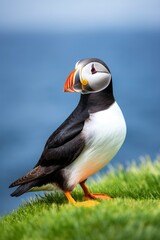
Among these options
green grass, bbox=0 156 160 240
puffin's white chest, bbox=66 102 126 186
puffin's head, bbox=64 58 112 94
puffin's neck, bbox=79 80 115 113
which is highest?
puffin's head, bbox=64 58 112 94

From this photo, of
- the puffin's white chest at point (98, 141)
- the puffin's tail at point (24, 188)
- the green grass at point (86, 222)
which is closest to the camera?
the green grass at point (86, 222)

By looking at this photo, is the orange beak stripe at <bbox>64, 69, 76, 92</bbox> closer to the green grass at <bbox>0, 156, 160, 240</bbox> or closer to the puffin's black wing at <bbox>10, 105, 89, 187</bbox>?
the puffin's black wing at <bbox>10, 105, 89, 187</bbox>

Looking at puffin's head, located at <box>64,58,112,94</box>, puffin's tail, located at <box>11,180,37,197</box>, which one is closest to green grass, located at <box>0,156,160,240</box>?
puffin's tail, located at <box>11,180,37,197</box>

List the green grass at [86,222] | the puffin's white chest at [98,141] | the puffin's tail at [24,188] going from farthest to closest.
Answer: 1. the puffin's tail at [24,188]
2. the puffin's white chest at [98,141]
3. the green grass at [86,222]

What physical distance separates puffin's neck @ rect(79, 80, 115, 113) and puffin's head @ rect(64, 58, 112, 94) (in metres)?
0.03

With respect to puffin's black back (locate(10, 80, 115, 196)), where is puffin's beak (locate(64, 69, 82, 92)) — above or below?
above

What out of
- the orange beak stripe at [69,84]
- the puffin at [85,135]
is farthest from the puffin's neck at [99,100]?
the orange beak stripe at [69,84]

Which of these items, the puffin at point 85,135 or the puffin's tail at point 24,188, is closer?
the puffin at point 85,135

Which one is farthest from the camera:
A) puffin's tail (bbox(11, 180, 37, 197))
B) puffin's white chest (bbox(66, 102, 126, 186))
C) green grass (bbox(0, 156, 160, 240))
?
puffin's tail (bbox(11, 180, 37, 197))

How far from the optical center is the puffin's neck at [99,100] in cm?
382

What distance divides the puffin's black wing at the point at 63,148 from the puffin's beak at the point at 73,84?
0.15 metres

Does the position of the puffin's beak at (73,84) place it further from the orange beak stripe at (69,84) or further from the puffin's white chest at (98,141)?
the puffin's white chest at (98,141)

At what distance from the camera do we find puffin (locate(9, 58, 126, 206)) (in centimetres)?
376

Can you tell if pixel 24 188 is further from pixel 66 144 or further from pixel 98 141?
pixel 98 141
